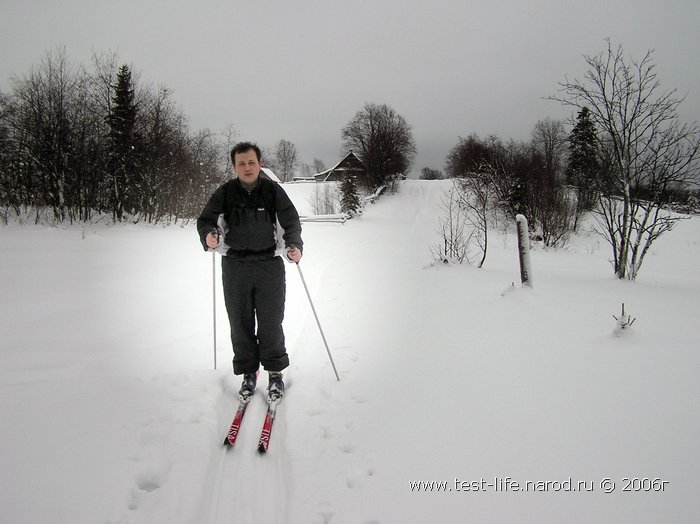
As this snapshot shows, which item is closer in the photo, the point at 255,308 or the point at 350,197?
the point at 255,308

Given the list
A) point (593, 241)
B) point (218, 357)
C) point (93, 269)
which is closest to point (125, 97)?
point (93, 269)

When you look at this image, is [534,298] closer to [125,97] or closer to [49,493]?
[49,493]

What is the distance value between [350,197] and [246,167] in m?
24.4

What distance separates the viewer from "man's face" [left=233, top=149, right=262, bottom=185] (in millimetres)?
2566

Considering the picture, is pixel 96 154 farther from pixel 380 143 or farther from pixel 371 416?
pixel 380 143

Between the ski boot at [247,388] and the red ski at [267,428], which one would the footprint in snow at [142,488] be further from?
the ski boot at [247,388]

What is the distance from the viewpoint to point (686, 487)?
1479 mm

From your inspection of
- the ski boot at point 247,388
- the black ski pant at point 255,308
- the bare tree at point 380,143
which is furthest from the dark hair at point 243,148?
the bare tree at point 380,143

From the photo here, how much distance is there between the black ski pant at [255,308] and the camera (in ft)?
8.52

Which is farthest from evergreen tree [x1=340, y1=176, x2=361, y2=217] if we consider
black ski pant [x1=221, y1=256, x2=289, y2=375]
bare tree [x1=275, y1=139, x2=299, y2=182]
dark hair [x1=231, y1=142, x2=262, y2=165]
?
bare tree [x1=275, y1=139, x2=299, y2=182]

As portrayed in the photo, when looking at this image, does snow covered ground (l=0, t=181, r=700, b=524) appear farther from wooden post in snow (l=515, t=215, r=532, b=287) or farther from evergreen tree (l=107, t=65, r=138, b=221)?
evergreen tree (l=107, t=65, r=138, b=221)

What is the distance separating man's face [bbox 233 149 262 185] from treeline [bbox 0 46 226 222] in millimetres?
13573

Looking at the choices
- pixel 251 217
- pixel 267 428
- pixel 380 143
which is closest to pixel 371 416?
pixel 267 428

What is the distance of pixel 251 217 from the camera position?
8.48 ft
